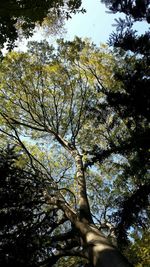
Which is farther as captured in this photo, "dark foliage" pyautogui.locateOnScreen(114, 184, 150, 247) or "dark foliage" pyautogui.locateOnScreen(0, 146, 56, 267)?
"dark foliage" pyautogui.locateOnScreen(114, 184, 150, 247)

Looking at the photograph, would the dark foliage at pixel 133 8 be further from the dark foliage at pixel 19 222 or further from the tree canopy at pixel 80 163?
the dark foliage at pixel 19 222

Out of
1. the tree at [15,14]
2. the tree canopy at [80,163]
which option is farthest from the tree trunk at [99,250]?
the tree at [15,14]

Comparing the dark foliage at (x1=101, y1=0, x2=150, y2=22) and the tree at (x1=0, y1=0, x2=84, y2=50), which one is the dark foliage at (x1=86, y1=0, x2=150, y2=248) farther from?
the tree at (x1=0, y1=0, x2=84, y2=50)

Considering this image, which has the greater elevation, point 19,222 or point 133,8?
point 133,8

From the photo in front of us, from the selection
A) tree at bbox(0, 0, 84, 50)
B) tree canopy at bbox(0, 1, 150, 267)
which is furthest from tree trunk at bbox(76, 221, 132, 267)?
tree at bbox(0, 0, 84, 50)

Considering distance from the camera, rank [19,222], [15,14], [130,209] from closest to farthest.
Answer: [15,14]
[130,209]
[19,222]

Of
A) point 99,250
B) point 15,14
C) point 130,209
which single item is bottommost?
point 99,250

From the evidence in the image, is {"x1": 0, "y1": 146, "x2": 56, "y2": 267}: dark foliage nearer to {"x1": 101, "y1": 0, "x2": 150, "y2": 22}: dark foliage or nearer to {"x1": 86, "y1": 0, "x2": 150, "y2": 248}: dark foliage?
{"x1": 86, "y1": 0, "x2": 150, "y2": 248}: dark foliage

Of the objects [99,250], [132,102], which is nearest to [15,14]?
[132,102]

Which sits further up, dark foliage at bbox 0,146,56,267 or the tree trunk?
dark foliage at bbox 0,146,56,267

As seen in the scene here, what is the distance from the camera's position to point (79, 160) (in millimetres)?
9500

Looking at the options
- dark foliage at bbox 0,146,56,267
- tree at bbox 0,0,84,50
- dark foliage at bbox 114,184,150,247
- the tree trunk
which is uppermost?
tree at bbox 0,0,84,50

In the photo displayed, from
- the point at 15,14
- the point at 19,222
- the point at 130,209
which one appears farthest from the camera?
the point at 19,222

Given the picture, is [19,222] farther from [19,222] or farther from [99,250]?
[99,250]
